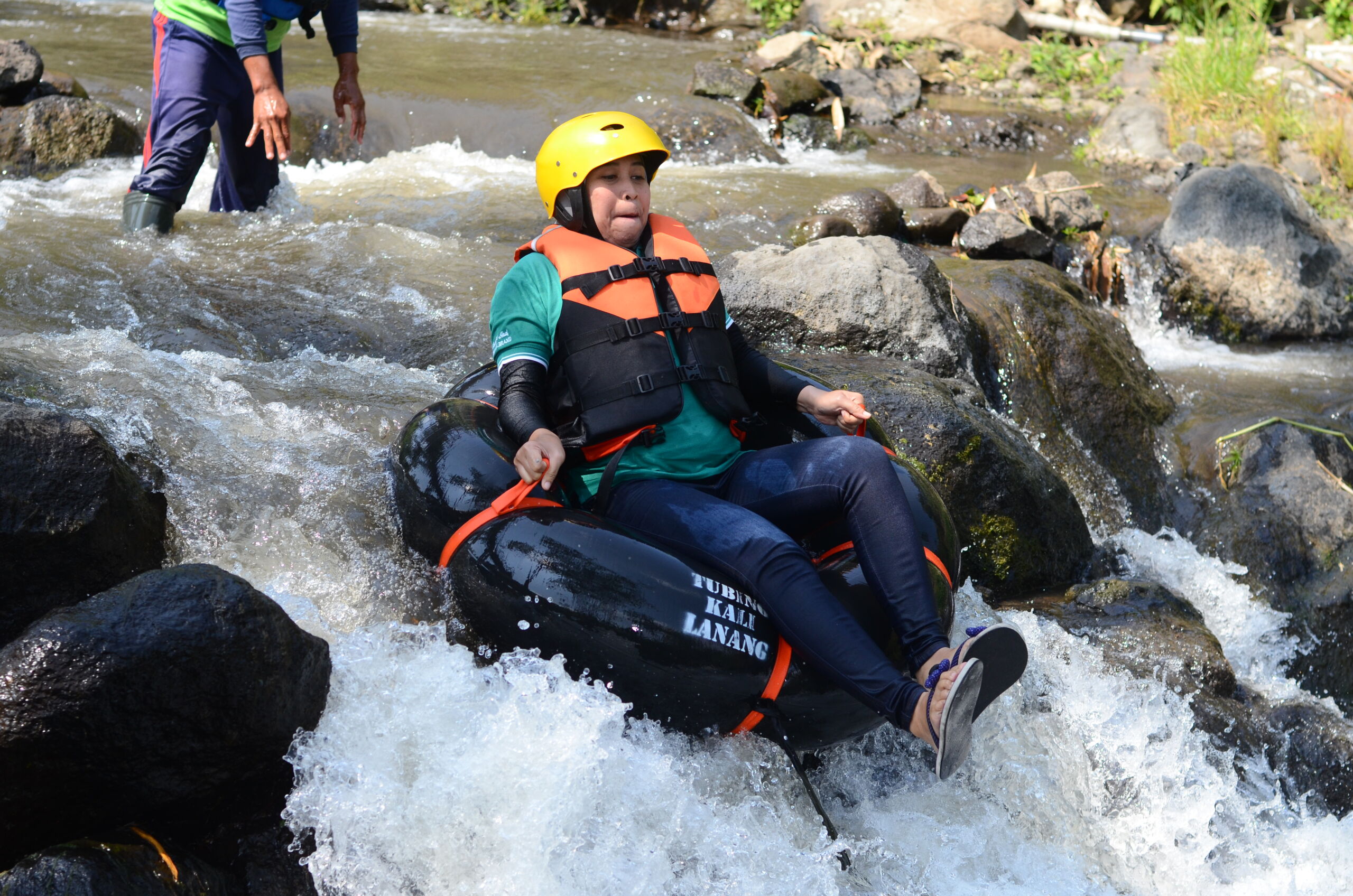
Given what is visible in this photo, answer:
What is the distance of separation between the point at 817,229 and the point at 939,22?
23.8 feet

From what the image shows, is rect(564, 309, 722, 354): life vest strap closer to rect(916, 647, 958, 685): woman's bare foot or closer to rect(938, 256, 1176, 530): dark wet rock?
rect(916, 647, 958, 685): woman's bare foot

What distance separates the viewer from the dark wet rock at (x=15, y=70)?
762 cm

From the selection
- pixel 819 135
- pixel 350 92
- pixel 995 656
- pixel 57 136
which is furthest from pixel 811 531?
pixel 819 135

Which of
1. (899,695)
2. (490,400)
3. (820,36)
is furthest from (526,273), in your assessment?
(820,36)

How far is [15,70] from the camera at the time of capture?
7645mm

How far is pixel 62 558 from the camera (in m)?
2.82

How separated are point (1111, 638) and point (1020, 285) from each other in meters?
2.41

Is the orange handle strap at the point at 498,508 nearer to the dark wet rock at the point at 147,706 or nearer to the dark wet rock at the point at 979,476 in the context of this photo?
the dark wet rock at the point at 147,706

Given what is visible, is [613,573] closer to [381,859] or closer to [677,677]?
[677,677]

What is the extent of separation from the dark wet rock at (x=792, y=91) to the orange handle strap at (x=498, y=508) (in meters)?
8.01

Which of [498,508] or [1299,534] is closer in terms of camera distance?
[498,508]

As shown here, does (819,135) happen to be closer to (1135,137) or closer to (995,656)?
(1135,137)

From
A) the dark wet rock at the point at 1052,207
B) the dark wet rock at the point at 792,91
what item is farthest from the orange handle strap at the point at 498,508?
the dark wet rock at the point at 792,91

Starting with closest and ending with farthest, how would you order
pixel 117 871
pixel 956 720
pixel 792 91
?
pixel 117 871, pixel 956 720, pixel 792 91
